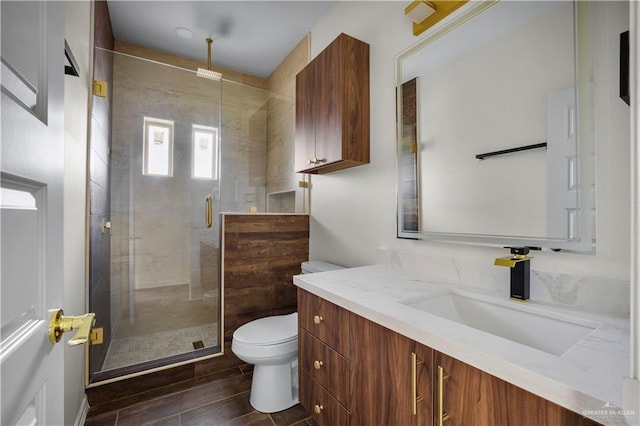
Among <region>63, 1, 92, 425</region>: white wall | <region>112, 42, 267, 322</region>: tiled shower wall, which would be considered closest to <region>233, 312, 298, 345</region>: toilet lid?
<region>112, 42, 267, 322</region>: tiled shower wall

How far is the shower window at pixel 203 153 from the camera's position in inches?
95.2

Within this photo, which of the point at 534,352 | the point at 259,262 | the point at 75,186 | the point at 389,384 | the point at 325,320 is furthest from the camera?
the point at 259,262

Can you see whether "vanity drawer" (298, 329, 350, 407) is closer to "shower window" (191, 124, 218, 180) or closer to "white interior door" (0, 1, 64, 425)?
"white interior door" (0, 1, 64, 425)

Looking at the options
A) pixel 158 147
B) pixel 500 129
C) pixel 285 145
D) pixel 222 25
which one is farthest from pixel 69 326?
pixel 222 25

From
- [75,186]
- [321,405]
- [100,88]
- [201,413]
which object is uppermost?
[100,88]

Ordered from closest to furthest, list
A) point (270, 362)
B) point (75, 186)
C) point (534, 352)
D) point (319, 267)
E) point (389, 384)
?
point (534, 352)
point (389, 384)
point (75, 186)
point (270, 362)
point (319, 267)

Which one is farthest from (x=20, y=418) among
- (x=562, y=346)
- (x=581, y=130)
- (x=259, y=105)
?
(x=259, y=105)

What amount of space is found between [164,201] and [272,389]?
1.64 m

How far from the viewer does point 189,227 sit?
244cm

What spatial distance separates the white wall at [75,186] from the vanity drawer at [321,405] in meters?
1.11

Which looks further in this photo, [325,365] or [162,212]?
[162,212]

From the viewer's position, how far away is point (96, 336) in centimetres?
185

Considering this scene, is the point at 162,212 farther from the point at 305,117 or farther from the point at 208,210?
the point at 305,117

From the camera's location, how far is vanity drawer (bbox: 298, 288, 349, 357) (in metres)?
1.16
